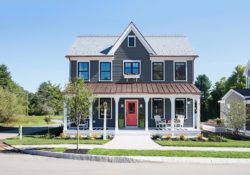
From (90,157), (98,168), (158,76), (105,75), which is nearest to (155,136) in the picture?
(158,76)

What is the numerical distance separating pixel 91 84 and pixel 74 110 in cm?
1009

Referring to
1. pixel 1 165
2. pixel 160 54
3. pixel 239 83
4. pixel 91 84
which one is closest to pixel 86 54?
pixel 91 84

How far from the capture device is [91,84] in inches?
1120

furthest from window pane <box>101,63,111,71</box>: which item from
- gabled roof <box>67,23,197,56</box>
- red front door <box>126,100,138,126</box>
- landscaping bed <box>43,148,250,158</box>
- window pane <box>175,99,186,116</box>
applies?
landscaping bed <box>43,148,250,158</box>

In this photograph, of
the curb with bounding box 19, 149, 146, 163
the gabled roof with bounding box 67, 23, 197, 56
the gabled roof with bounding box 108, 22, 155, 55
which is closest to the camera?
the curb with bounding box 19, 149, 146, 163

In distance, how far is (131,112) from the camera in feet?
93.0

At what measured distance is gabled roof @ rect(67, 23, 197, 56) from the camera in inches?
1125

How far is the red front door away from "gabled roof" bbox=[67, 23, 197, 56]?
4.73 metres

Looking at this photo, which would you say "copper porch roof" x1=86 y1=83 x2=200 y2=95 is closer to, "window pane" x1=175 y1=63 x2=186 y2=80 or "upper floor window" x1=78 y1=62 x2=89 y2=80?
"window pane" x1=175 y1=63 x2=186 y2=80

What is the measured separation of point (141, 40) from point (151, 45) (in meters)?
2.07

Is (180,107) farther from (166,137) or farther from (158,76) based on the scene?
(166,137)

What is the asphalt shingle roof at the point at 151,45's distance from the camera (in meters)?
29.0

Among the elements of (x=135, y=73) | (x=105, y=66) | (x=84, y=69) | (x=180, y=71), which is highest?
(x=105, y=66)

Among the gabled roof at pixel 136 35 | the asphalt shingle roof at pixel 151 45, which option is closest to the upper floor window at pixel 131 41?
the gabled roof at pixel 136 35
